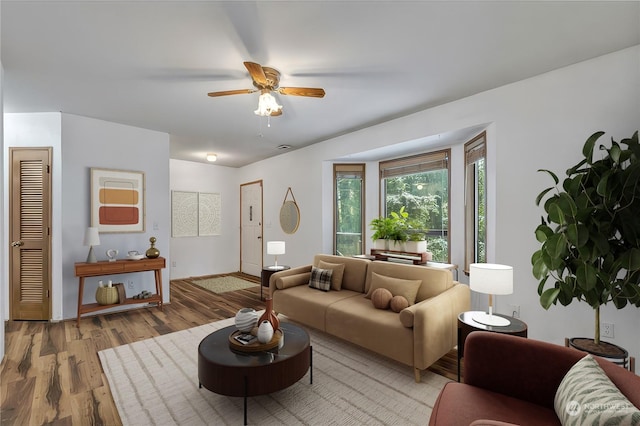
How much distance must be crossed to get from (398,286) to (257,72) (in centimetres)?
236

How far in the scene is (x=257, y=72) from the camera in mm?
2252

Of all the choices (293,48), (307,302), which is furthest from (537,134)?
(307,302)

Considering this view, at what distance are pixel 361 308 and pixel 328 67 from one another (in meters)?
2.28

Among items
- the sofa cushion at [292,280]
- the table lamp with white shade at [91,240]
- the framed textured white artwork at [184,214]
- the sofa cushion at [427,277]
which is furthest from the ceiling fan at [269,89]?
the framed textured white artwork at [184,214]

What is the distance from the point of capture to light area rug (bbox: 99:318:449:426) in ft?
6.55

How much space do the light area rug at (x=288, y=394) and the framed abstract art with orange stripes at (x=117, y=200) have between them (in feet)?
6.21

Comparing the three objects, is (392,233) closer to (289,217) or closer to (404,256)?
(404,256)

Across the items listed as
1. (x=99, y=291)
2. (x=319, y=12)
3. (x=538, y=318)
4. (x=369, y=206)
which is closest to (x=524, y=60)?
(x=319, y=12)

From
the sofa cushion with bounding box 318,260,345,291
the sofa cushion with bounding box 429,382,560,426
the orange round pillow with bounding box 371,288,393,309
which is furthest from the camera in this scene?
the sofa cushion with bounding box 318,260,345,291

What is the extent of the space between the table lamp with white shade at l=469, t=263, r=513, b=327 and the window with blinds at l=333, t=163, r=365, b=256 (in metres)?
2.70

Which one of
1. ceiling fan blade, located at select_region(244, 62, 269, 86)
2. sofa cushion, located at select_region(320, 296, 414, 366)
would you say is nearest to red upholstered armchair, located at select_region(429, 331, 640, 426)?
sofa cushion, located at select_region(320, 296, 414, 366)

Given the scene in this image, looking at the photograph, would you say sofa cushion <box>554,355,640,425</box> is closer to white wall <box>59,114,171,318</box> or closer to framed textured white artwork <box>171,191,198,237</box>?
white wall <box>59,114,171,318</box>

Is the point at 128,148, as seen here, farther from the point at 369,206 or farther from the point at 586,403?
the point at 586,403

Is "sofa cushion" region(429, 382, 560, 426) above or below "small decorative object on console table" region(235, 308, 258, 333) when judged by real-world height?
below
